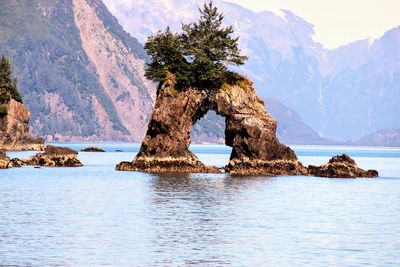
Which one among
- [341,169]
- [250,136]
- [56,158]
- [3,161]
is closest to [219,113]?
[250,136]

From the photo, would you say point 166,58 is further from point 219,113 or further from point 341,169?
point 341,169

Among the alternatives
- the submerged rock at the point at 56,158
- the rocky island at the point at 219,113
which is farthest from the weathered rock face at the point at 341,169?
the submerged rock at the point at 56,158

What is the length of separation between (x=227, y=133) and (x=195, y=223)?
67.4m

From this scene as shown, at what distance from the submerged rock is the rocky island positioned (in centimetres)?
1760

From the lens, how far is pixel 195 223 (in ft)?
232

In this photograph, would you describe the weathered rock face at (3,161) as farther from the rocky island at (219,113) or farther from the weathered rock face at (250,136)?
the weathered rock face at (250,136)

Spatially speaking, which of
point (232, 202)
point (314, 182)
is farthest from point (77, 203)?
point (314, 182)

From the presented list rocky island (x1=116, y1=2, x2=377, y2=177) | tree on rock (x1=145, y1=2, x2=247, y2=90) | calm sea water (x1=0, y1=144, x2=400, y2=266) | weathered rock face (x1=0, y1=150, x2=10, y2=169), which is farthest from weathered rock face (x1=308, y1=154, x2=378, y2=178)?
weathered rock face (x1=0, y1=150, x2=10, y2=169)

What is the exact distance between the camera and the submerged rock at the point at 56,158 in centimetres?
15375

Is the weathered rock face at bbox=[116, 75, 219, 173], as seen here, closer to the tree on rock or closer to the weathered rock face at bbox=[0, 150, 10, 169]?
the tree on rock

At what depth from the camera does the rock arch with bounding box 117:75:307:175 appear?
439 ft

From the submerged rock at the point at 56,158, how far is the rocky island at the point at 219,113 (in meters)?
17.6

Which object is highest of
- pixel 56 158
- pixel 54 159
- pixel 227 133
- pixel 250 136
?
pixel 227 133

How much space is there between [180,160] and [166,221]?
64.2 m
